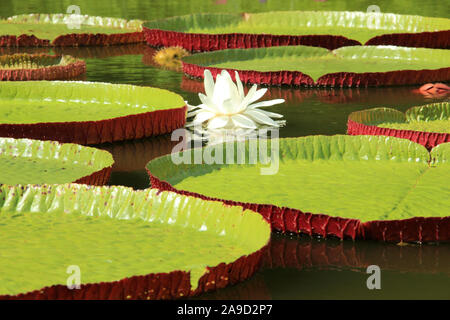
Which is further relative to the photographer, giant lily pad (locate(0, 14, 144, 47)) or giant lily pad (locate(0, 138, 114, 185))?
giant lily pad (locate(0, 14, 144, 47))

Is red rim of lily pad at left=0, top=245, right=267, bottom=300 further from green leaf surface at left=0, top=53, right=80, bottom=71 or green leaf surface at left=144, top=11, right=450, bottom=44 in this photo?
green leaf surface at left=144, top=11, right=450, bottom=44

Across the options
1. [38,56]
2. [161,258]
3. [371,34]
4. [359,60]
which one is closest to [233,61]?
[359,60]

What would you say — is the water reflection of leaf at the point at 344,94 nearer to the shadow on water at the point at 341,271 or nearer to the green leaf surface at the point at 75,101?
the green leaf surface at the point at 75,101

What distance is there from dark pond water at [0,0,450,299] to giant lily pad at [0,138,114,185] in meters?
0.20

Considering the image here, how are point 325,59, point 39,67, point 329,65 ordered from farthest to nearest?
point 325,59
point 39,67
point 329,65

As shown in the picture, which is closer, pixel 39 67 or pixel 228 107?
pixel 228 107

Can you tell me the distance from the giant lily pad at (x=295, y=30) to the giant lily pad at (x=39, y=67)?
1928mm

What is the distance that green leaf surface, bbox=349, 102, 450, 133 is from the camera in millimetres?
5238

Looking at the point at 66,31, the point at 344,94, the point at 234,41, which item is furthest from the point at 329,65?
the point at 66,31

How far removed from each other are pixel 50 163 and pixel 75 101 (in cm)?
193

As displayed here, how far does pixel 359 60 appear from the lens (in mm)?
8305

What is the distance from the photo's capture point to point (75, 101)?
20.8ft

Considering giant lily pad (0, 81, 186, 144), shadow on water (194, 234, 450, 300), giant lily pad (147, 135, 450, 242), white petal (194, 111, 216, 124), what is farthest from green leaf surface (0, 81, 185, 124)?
shadow on water (194, 234, 450, 300)

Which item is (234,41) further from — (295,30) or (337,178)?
(337,178)
